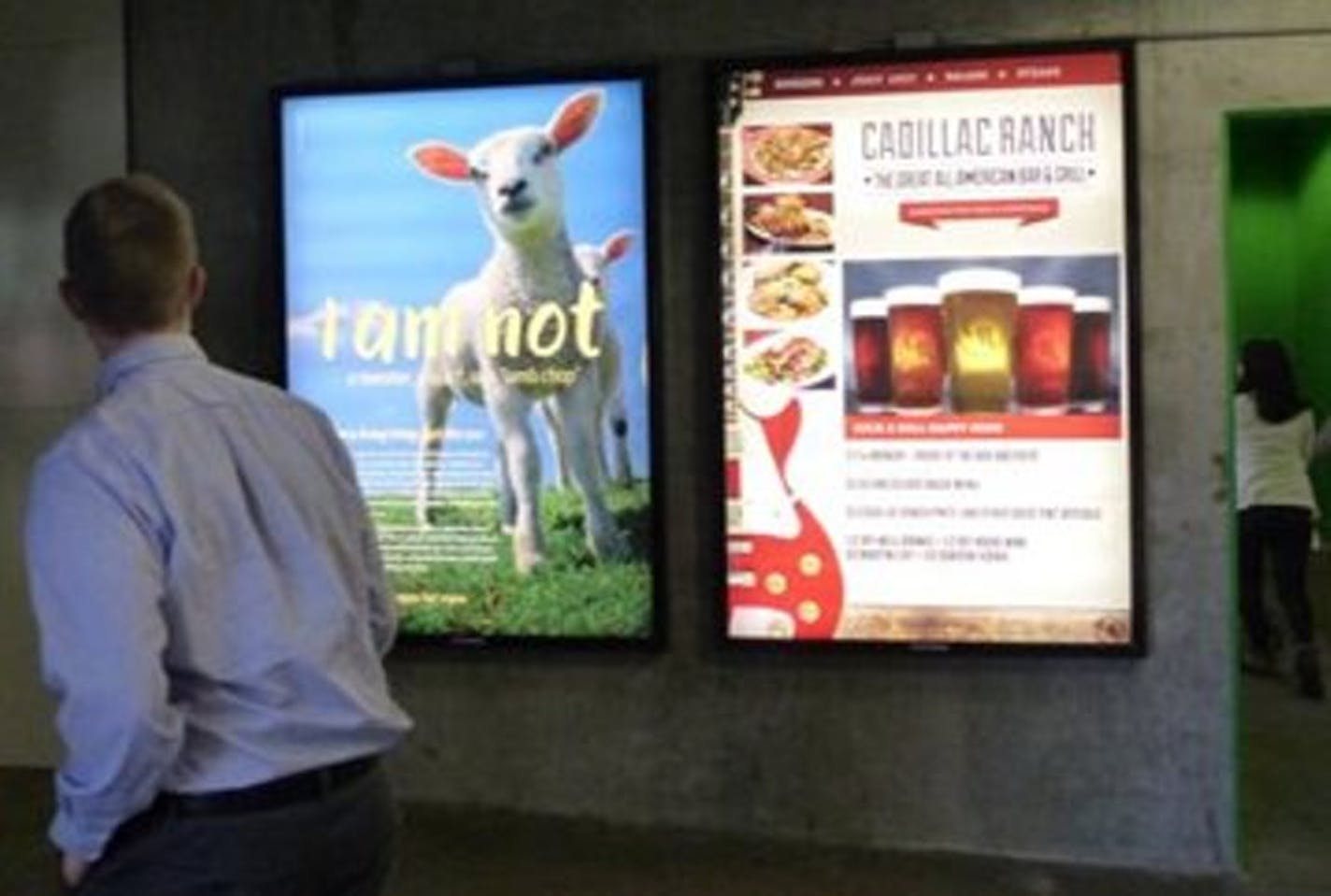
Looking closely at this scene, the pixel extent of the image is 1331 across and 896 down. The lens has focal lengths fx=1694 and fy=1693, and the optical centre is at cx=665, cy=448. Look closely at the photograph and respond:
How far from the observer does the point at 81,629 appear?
2.12m

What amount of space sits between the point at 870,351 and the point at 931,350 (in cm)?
20

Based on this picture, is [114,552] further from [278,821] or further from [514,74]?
[514,74]

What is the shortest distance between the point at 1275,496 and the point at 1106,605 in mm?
3246

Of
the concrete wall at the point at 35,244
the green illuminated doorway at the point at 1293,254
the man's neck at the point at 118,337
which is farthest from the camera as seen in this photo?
the green illuminated doorway at the point at 1293,254

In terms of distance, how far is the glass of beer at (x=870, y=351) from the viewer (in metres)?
5.54

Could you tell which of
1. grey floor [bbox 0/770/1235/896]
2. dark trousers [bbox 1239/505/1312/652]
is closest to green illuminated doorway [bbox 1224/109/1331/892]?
dark trousers [bbox 1239/505/1312/652]

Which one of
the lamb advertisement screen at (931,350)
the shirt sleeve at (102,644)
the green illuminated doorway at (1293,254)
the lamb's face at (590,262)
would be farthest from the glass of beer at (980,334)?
the green illuminated doorway at (1293,254)

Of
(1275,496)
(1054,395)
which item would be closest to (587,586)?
(1054,395)

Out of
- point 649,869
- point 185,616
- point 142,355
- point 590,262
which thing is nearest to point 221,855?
point 185,616

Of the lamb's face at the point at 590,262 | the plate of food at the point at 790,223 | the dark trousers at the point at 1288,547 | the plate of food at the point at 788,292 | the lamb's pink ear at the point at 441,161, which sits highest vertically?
the lamb's pink ear at the point at 441,161

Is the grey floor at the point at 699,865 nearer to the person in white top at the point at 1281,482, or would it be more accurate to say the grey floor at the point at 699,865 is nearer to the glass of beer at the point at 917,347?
the glass of beer at the point at 917,347

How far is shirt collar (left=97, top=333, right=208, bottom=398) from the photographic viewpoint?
7.62 feet

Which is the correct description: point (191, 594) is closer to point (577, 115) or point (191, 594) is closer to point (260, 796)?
point (260, 796)

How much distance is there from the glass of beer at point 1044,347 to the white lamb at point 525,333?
1.43 meters
